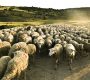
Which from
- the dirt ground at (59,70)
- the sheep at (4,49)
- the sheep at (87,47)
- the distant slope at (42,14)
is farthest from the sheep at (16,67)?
the distant slope at (42,14)

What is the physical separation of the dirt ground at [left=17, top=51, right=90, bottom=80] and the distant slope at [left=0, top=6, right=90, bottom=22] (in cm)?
4626

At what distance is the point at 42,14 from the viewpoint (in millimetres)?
74000

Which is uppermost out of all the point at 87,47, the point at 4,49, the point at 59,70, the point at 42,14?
the point at 87,47

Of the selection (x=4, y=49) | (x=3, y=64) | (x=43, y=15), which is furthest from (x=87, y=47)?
(x=43, y=15)

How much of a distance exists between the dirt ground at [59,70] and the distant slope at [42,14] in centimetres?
4626

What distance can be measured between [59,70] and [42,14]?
2211 inches

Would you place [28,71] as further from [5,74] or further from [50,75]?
[5,74]

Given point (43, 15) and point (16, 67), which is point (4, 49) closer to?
point (16, 67)

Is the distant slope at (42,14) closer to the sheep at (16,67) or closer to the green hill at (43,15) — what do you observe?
the green hill at (43,15)

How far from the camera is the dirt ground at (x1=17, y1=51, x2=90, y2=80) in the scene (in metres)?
17.4

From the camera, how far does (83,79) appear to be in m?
16.9

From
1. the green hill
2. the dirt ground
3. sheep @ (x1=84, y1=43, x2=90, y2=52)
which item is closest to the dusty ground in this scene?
the dirt ground

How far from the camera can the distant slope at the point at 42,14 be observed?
6794 centimetres

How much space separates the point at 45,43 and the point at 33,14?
51257mm
